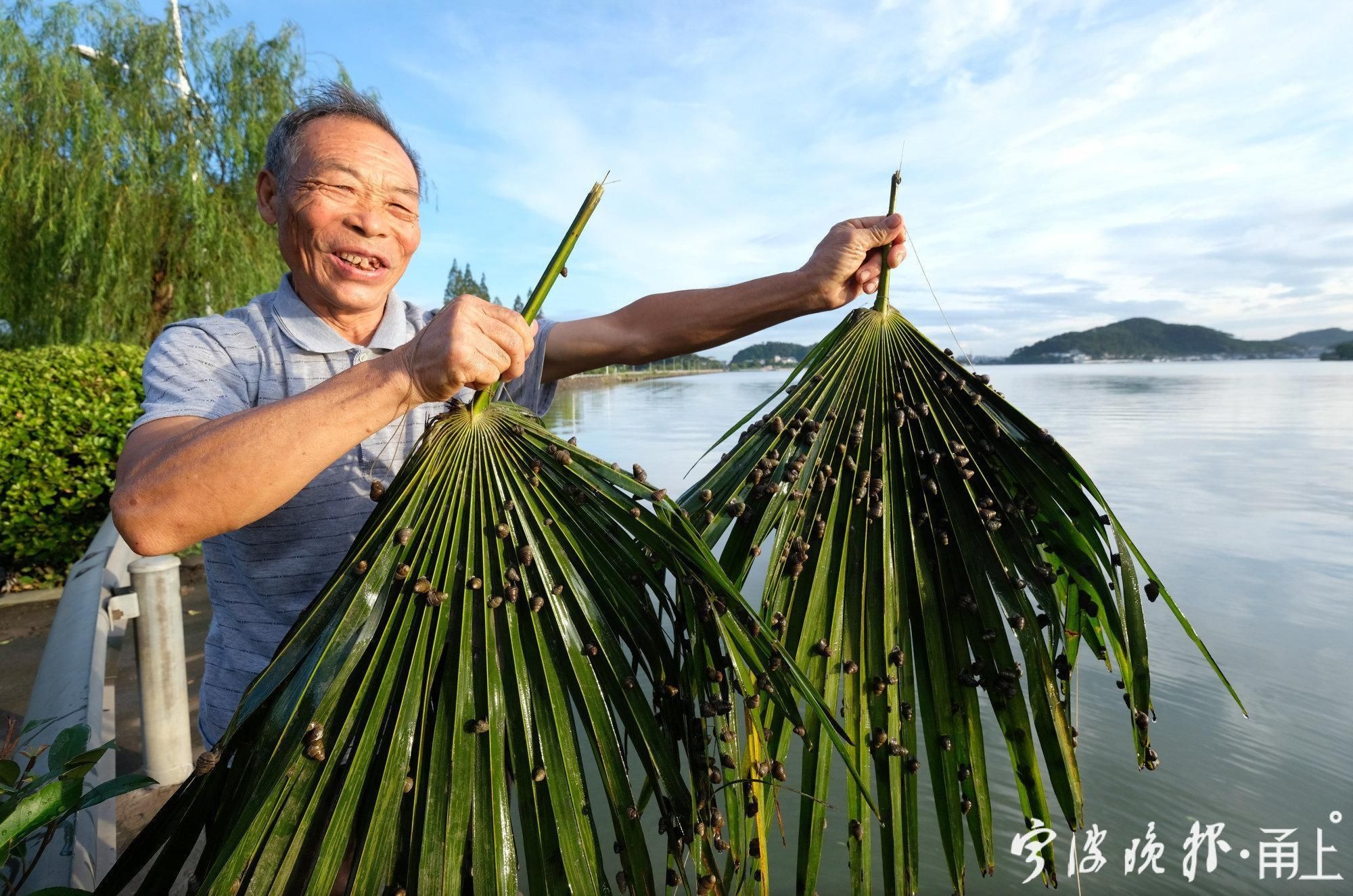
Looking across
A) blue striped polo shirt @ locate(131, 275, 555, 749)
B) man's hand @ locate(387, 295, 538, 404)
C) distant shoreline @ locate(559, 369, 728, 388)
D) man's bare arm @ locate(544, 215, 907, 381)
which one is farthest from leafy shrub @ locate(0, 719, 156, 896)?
distant shoreline @ locate(559, 369, 728, 388)

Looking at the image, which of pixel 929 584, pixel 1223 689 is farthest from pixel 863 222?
pixel 1223 689

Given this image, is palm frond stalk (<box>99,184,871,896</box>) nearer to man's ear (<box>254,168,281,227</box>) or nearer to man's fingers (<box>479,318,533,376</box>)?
man's fingers (<box>479,318,533,376</box>)

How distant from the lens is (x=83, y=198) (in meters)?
10.6

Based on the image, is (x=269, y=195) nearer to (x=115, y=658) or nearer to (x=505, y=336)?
(x=505, y=336)

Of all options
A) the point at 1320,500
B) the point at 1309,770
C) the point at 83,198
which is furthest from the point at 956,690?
the point at 83,198

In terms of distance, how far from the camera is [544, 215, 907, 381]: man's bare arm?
2020 millimetres

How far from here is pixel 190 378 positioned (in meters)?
1.64

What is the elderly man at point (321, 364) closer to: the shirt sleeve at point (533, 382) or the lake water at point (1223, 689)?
the shirt sleeve at point (533, 382)

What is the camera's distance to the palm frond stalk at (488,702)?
1.21 m

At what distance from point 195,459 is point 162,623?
278 cm

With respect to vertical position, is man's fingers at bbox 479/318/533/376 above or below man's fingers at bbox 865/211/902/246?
below

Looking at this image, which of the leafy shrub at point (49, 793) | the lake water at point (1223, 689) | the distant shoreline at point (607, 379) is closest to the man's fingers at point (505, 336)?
the leafy shrub at point (49, 793)

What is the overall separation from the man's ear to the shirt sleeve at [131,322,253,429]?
351 mm

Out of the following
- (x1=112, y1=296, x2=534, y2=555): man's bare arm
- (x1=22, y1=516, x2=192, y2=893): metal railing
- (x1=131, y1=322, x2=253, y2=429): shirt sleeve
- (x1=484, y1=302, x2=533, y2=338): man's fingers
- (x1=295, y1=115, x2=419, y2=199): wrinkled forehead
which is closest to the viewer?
(x1=112, y1=296, x2=534, y2=555): man's bare arm
